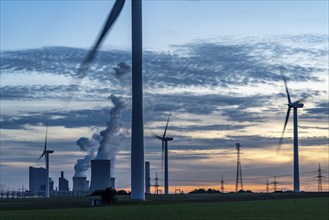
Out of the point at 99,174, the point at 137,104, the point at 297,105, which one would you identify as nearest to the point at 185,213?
the point at 137,104

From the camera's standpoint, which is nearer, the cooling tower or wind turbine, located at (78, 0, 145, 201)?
wind turbine, located at (78, 0, 145, 201)

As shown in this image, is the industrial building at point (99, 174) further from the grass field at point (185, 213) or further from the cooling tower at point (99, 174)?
the grass field at point (185, 213)

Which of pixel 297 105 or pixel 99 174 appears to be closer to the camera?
pixel 297 105

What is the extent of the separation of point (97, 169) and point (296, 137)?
68934 millimetres

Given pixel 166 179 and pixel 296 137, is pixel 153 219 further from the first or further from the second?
pixel 166 179

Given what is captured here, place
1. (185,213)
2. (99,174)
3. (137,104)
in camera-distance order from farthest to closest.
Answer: (99,174) < (137,104) < (185,213)

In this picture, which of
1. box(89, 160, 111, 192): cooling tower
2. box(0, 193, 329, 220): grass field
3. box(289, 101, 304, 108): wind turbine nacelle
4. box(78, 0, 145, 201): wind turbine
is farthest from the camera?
box(89, 160, 111, 192): cooling tower

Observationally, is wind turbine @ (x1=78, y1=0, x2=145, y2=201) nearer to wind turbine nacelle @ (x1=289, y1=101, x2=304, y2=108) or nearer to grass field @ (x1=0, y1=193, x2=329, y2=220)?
grass field @ (x1=0, y1=193, x2=329, y2=220)

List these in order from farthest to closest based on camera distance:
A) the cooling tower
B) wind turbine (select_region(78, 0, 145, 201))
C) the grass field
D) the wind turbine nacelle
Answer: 1. the cooling tower
2. the wind turbine nacelle
3. wind turbine (select_region(78, 0, 145, 201))
4. the grass field

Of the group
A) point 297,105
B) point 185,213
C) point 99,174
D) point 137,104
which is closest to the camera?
point 185,213

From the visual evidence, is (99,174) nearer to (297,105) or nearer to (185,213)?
(297,105)

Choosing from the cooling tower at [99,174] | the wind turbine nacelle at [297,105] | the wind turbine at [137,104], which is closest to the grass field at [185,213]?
the wind turbine at [137,104]

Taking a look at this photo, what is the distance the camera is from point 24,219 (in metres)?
50.0

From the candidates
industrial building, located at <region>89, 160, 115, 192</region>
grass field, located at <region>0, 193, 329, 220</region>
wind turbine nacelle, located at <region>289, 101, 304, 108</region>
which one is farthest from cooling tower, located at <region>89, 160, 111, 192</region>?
grass field, located at <region>0, 193, 329, 220</region>
